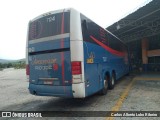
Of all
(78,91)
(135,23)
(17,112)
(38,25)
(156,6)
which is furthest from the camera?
(135,23)

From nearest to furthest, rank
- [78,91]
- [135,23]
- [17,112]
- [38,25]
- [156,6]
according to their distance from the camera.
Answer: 1. [78,91]
2. [17,112]
3. [38,25]
4. [156,6]
5. [135,23]

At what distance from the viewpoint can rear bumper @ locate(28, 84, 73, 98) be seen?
730cm

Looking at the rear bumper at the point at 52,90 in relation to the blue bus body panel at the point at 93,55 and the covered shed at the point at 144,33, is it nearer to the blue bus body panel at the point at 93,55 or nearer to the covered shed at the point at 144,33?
the blue bus body panel at the point at 93,55

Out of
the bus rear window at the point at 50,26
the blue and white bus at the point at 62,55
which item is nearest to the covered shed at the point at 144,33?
the blue and white bus at the point at 62,55

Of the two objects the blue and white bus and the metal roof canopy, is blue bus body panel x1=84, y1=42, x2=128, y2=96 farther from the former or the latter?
the metal roof canopy

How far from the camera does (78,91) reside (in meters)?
7.14

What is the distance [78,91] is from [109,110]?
1.31 metres

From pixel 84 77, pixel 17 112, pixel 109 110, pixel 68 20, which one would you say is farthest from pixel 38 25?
pixel 109 110

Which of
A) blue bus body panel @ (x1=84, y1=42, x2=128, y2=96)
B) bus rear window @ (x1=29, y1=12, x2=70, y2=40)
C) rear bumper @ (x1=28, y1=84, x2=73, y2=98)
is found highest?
bus rear window @ (x1=29, y1=12, x2=70, y2=40)

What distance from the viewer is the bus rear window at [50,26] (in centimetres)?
756

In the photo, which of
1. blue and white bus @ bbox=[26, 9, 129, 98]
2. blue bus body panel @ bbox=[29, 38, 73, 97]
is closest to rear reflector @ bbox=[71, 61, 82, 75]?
blue and white bus @ bbox=[26, 9, 129, 98]

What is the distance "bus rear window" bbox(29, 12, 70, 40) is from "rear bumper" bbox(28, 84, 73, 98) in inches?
77.0

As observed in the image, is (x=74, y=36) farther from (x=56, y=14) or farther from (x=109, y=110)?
(x=109, y=110)

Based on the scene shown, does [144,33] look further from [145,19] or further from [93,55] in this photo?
[93,55]
